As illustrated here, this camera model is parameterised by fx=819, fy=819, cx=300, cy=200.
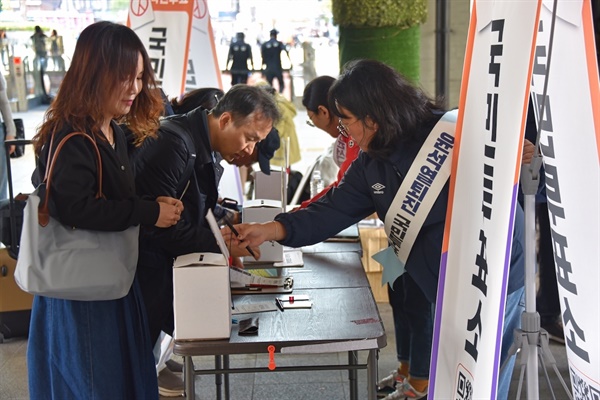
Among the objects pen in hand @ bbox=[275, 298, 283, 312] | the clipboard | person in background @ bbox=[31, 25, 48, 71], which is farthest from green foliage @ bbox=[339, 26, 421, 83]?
pen in hand @ bbox=[275, 298, 283, 312]

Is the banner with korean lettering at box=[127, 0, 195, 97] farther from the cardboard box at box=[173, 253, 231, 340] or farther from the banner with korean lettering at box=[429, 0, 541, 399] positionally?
the banner with korean lettering at box=[429, 0, 541, 399]

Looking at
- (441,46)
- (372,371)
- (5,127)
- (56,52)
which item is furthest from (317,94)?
(56,52)

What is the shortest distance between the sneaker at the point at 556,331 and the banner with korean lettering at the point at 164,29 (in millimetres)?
2296

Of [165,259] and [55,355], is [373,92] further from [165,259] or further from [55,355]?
[55,355]

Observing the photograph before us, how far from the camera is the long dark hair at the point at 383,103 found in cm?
194

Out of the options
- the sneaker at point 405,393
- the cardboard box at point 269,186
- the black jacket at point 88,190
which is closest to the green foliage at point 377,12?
the cardboard box at point 269,186

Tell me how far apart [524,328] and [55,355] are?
1072mm

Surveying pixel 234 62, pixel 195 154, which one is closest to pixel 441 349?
pixel 195 154

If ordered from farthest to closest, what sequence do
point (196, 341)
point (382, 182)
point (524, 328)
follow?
point (382, 182), point (196, 341), point (524, 328)

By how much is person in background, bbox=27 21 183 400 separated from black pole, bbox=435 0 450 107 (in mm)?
3549

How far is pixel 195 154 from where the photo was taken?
7.47 ft

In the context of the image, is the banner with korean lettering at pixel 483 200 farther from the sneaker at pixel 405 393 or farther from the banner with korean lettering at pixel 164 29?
the banner with korean lettering at pixel 164 29

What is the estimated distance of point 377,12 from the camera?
4.33 m

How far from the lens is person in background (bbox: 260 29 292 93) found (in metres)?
7.56
